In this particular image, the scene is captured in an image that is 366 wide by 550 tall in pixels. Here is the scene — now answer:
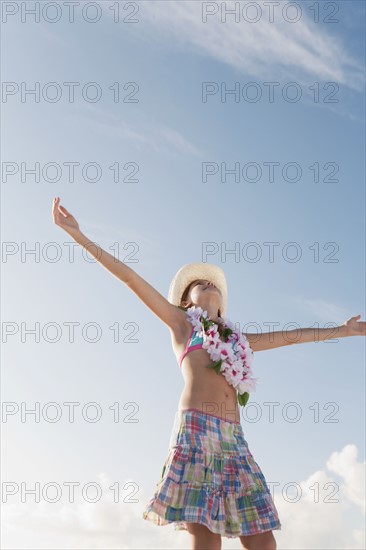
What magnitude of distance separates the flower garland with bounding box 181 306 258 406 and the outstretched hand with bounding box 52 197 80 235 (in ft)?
3.93

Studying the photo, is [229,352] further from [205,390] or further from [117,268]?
[117,268]

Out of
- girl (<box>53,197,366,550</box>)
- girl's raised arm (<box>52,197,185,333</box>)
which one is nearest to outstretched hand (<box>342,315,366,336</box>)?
girl (<box>53,197,366,550</box>)

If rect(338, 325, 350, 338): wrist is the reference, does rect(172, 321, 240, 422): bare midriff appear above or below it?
below

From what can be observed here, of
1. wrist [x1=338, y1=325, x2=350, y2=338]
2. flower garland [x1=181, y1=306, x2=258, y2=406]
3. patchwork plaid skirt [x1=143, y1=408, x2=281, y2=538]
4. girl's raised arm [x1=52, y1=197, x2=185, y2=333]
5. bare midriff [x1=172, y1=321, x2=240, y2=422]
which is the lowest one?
patchwork plaid skirt [x1=143, y1=408, x2=281, y2=538]

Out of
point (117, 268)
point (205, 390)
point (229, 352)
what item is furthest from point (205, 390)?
point (117, 268)

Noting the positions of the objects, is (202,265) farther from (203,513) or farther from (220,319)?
(203,513)

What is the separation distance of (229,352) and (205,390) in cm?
41

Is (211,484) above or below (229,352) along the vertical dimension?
below

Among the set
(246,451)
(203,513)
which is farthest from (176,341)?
(203,513)

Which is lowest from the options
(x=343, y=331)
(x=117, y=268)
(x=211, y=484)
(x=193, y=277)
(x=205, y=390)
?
(x=211, y=484)

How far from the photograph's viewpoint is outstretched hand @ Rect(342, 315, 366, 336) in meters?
6.50

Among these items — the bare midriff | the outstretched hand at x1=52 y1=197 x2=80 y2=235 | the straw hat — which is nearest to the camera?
the bare midriff

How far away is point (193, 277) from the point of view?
686 cm

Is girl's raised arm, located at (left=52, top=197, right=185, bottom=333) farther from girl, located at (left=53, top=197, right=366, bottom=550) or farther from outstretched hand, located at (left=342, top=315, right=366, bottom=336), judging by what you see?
outstretched hand, located at (left=342, top=315, right=366, bottom=336)
